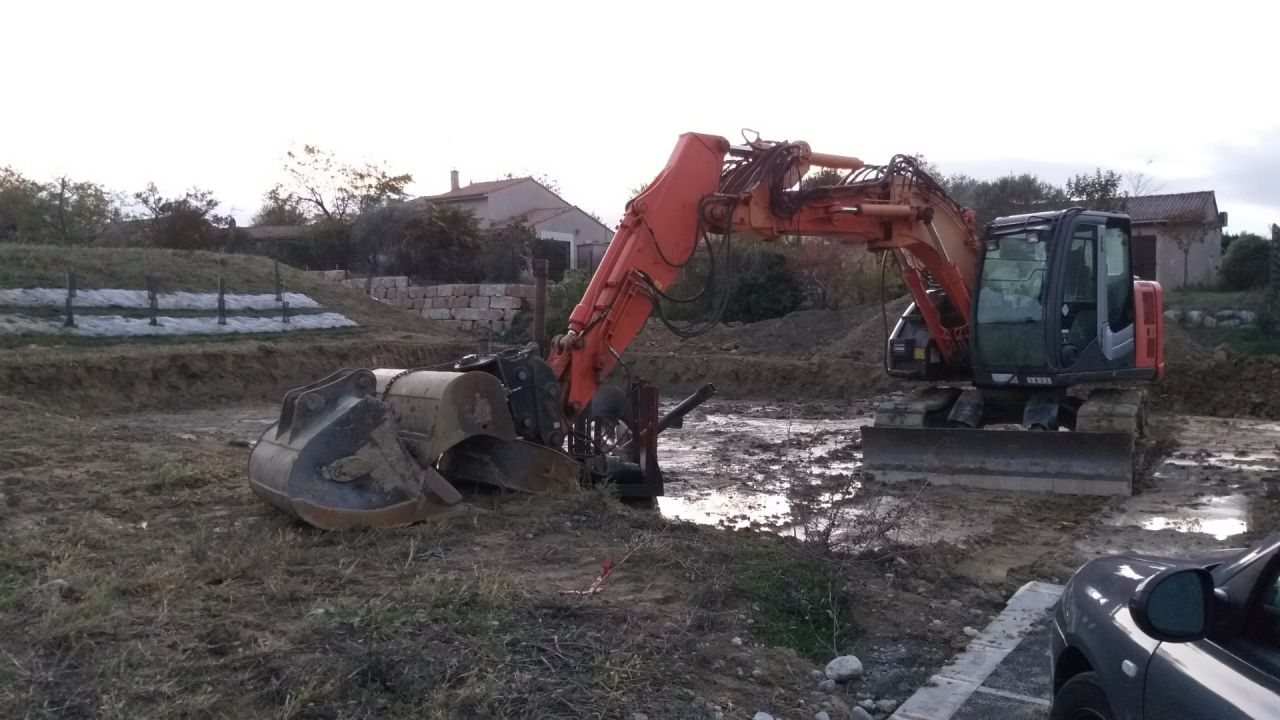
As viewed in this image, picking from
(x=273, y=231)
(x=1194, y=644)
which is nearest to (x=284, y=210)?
(x=273, y=231)

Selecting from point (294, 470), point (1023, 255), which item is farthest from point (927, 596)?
point (1023, 255)

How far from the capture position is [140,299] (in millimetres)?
23141

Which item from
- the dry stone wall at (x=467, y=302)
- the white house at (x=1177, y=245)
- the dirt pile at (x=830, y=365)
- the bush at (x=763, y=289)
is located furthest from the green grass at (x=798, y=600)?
the white house at (x=1177, y=245)

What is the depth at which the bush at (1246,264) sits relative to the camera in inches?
1077

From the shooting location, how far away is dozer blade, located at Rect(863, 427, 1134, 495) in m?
10.4

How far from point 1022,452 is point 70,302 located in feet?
60.7

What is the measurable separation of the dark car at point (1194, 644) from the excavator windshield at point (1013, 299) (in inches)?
324

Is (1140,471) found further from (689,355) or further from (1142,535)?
(689,355)

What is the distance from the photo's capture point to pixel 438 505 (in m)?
7.32

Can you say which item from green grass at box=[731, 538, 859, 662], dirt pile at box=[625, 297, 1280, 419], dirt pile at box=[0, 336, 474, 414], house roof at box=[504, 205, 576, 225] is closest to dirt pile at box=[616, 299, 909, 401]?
dirt pile at box=[625, 297, 1280, 419]

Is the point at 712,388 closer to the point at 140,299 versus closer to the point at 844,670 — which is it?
the point at 844,670

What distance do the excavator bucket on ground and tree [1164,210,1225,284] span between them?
27622 mm

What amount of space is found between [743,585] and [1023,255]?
6775 mm

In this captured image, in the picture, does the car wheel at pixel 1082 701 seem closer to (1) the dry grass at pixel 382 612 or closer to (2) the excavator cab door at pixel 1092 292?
(1) the dry grass at pixel 382 612
